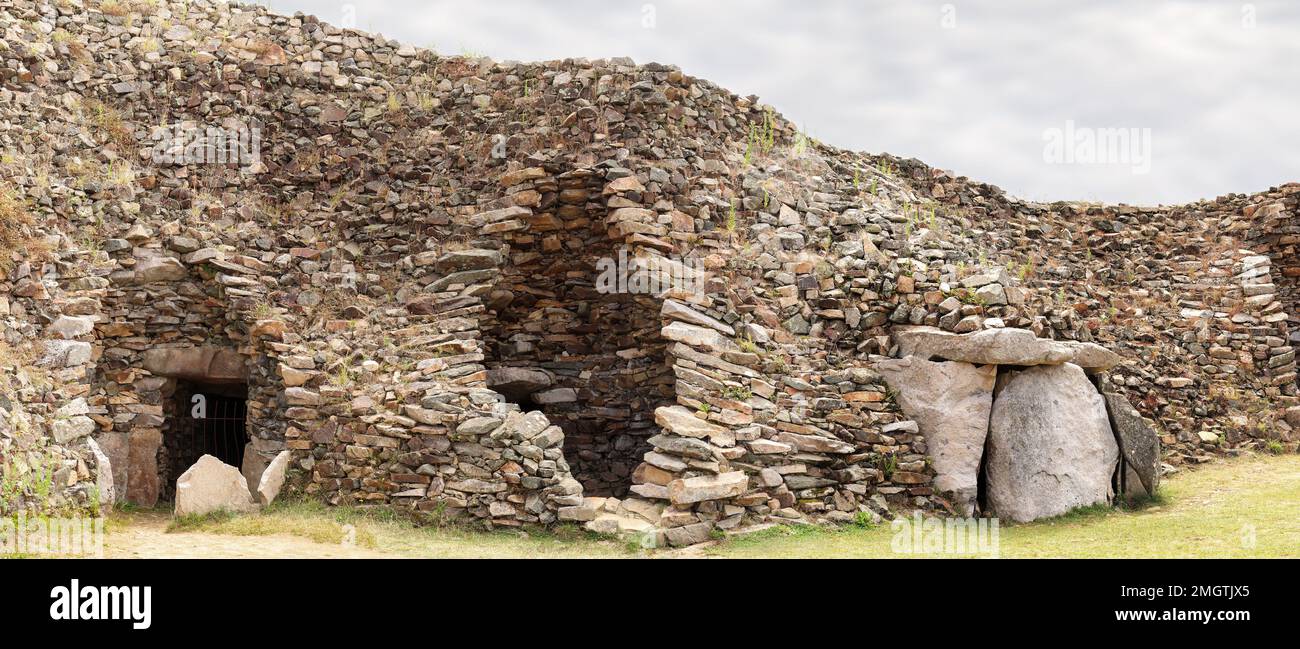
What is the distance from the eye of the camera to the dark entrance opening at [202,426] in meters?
14.6

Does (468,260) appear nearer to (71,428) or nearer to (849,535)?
(71,428)

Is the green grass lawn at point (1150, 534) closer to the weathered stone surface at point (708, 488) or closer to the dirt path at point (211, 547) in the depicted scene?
the weathered stone surface at point (708, 488)

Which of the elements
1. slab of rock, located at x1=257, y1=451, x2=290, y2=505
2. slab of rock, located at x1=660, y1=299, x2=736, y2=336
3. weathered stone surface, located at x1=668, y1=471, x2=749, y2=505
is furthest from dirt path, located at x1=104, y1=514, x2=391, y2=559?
slab of rock, located at x1=660, y1=299, x2=736, y2=336

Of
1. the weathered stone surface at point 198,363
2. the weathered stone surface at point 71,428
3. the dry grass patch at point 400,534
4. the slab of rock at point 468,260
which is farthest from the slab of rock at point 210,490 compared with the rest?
the slab of rock at point 468,260

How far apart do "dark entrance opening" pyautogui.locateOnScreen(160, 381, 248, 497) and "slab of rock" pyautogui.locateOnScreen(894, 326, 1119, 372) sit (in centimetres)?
986

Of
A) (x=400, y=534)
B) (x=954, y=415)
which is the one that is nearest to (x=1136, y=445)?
(x=954, y=415)

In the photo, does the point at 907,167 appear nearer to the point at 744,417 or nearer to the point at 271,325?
the point at 744,417

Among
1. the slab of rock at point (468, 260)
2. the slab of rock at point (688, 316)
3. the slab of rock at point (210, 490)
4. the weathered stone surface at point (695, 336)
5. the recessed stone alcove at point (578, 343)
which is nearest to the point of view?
the slab of rock at point (210, 490)

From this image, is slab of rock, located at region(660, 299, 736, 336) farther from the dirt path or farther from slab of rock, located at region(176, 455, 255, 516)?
slab of rock, located at region(176, 455, 255, 516)

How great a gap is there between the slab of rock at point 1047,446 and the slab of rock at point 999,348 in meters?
0.28

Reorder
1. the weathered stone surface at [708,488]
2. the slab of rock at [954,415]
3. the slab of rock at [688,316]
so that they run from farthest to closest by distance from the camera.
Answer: the slab of rock at [688,316] < the slab of rock at [954,415] < the weathered stone surface at [708,488]

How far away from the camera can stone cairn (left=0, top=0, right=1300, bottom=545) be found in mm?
12586

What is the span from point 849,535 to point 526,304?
6.57 metres
